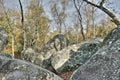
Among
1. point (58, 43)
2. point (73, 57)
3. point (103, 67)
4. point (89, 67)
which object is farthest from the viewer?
point (58, 43)

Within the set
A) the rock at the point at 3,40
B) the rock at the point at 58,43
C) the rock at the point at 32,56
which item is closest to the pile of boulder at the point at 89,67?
the rock at the point at 3,40

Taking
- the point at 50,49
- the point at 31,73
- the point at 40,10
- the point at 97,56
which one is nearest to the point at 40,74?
the point at 31,73

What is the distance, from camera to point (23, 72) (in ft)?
23.9

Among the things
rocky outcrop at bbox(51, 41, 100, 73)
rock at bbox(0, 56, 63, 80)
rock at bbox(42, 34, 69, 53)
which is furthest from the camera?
rock at bbox(42, 34, 69, 53)

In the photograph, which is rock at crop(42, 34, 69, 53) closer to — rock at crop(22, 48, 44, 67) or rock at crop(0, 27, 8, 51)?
rock at crop(22, 48, 44, 67)

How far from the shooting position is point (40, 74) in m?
7.23

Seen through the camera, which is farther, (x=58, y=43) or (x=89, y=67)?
(x=58, y=43)

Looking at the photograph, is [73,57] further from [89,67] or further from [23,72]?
[89,67]

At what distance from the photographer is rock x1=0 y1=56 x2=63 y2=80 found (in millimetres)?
7156

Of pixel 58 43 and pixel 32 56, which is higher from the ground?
pixel 32 56

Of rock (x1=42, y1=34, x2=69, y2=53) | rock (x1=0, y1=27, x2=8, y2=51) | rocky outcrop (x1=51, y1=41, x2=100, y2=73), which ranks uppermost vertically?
rock (x1=0, y1=27, x2=8, y2=51)

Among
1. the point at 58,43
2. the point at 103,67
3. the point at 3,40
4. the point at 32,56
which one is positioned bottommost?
the point at 58,43

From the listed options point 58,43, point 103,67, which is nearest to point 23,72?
point 103,67

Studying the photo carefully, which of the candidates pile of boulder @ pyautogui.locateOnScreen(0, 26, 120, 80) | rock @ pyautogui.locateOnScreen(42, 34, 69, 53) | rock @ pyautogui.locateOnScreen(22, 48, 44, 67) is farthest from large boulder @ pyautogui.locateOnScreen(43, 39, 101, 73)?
rock @ pyautogui.locateOnScreen(42, 34, 69, 53)
